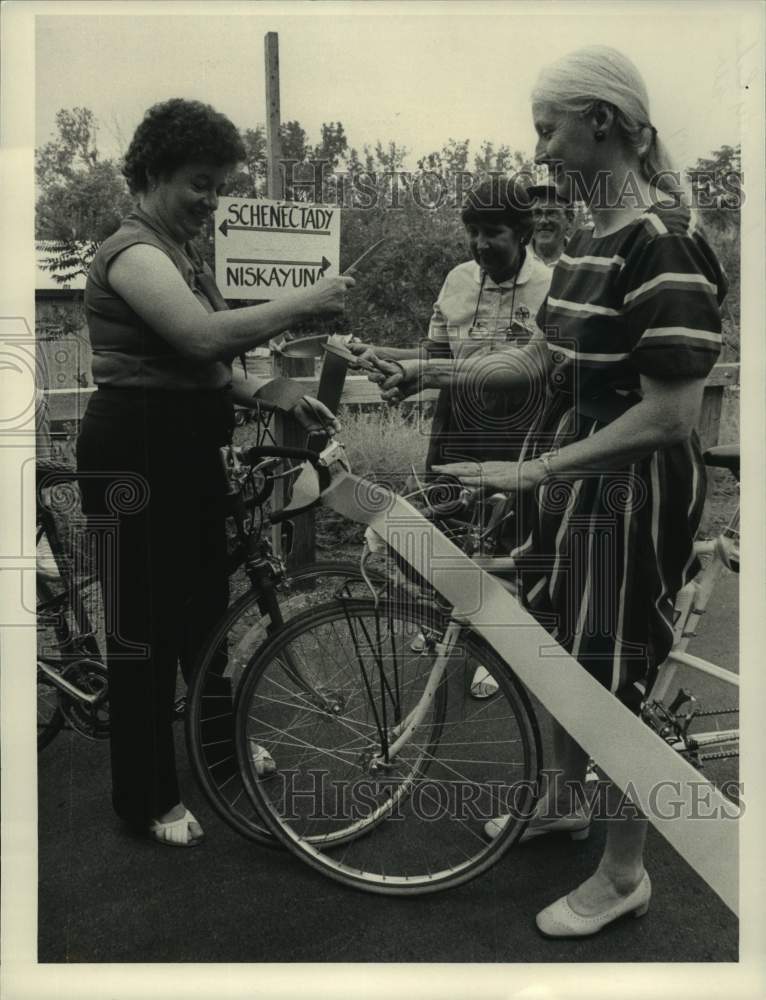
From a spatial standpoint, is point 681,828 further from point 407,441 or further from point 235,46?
point 235,46

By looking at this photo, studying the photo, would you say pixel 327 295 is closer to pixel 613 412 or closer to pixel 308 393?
pixel 308 393

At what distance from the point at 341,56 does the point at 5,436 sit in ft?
4.36

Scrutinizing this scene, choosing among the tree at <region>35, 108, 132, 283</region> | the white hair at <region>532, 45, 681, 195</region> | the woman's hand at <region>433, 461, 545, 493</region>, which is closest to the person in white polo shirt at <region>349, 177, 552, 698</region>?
the woman's hand at <region>433, 461, 545, 493</region>

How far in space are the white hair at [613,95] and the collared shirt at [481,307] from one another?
40 cm

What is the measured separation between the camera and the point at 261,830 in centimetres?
265

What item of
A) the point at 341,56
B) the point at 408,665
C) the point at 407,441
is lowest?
the point at 408,665

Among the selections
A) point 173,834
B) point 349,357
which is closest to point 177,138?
point 349,357

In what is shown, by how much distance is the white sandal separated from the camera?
105 inches

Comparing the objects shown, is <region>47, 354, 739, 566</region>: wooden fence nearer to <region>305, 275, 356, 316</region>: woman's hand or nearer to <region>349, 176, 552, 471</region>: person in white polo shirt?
<region>349, 176, 552, 471</region>: person in white polo shirt

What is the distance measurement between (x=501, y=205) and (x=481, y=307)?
27cm

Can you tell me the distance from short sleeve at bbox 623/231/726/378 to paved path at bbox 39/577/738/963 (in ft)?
2.62

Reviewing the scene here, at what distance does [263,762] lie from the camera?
2734 millimetres
